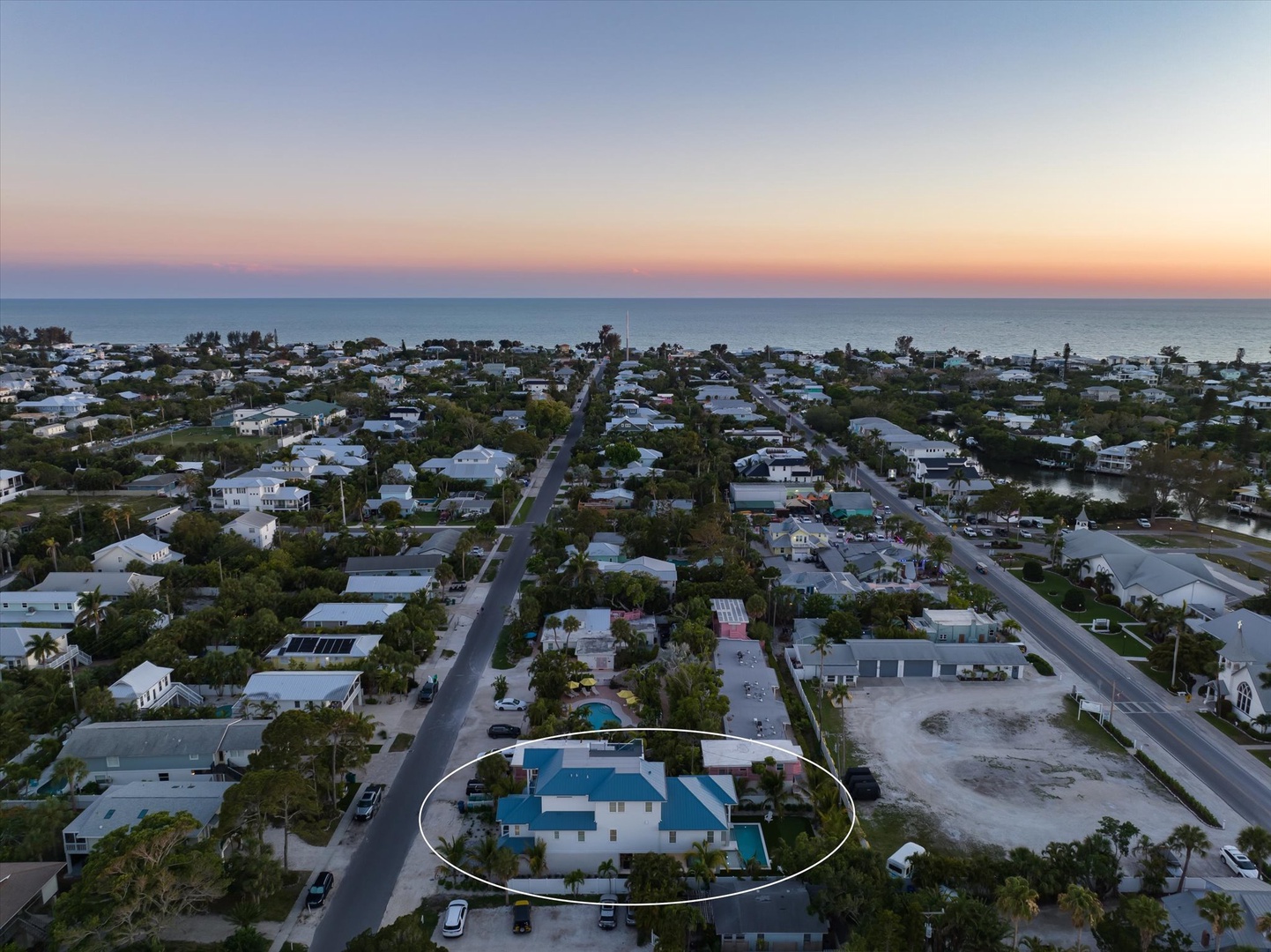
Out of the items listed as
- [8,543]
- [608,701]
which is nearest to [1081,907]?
[608,701]

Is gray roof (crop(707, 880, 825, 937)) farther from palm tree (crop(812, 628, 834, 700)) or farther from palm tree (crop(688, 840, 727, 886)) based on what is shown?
palm tree (crop(812, 628, 834, 700))

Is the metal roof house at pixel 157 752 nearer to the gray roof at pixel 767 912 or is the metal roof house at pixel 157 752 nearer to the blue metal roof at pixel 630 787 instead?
the blue metal roof at pixel 630 787

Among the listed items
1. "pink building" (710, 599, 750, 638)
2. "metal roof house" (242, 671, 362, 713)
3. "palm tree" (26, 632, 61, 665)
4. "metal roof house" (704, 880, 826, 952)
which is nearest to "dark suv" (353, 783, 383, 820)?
"metal roof house" (242, 671, 362, 713)

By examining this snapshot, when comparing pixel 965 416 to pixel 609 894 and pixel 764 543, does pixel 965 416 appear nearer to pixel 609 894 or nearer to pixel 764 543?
pixel 764 543

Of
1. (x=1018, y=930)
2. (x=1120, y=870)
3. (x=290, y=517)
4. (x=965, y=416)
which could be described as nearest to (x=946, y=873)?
(x=1018, y=930)

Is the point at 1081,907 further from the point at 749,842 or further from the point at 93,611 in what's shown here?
the point at 93,611

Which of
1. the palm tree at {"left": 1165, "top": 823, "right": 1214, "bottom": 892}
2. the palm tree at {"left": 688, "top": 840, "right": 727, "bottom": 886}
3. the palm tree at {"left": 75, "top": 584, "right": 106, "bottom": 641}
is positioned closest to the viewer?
the palm tree at {"left": 1165, "top": 823, "right": 1214, "bottom": 892}
